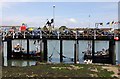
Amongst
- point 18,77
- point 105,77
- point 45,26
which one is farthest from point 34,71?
point 45,26

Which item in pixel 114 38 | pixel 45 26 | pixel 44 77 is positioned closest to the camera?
pixel 44 77

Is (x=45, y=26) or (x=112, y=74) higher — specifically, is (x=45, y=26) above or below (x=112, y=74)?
above

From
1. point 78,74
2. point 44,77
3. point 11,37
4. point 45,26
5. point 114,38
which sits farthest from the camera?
point 45,26

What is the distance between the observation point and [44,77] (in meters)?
21.2

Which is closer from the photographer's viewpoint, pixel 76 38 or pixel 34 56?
pixel 76 38

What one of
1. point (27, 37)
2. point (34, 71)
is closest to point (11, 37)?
point (27, 37)

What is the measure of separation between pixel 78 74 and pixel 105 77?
82.4 inches

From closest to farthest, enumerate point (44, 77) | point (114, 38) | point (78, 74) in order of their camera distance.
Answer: point (44, 77)
point (78, 74)
point (114, 38)

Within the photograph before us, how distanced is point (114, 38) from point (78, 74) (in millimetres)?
23025

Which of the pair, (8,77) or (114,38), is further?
(114,38)

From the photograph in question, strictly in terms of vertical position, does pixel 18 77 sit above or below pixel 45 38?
below

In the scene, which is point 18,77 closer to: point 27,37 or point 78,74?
point 78,74

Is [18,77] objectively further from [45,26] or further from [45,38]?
[45,26]

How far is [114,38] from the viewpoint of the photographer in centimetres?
4472
